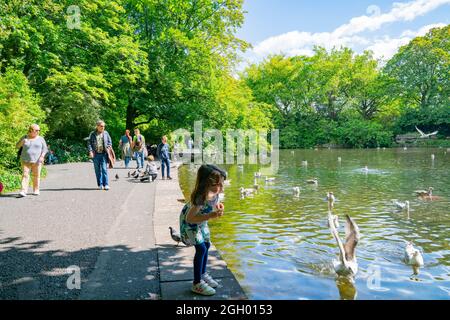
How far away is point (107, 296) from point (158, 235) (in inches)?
98.0

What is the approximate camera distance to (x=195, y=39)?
87.4 feet

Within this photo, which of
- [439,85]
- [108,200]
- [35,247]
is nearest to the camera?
[35,247]

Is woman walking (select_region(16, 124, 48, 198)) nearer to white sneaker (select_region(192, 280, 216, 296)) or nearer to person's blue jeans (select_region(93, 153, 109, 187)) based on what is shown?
person's blue jeans (select_region(93, 153, 109, 187))

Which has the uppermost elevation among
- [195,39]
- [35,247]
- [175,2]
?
[175,2]

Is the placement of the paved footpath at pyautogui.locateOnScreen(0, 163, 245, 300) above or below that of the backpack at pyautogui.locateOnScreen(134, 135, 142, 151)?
below

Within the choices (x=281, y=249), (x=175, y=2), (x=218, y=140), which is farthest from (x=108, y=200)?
(x=175, y=2)

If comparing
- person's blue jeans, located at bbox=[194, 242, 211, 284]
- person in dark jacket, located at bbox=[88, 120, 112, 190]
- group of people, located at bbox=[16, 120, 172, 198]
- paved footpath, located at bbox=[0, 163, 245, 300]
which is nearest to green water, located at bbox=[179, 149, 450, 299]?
paved footpath, located at bbox=[0, 163, 245, 300]

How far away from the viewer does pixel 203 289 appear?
4.05 metres

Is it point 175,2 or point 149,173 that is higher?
point 175,2

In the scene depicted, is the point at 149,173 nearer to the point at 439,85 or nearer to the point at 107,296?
the point at 107,296

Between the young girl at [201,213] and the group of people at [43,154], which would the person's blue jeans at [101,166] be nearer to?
the group of people at [43,154]

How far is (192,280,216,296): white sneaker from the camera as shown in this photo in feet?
13.3

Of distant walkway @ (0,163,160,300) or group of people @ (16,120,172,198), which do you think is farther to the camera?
group of people @ (16,120,172,198)
